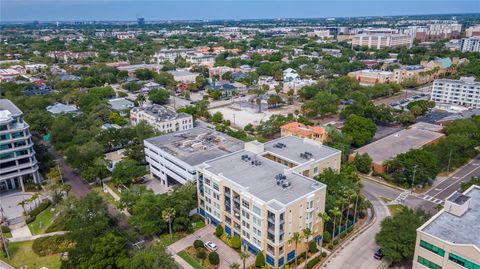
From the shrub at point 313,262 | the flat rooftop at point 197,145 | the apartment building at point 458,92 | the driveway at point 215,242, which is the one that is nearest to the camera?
the shrub at point 313,262

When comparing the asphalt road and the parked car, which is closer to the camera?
the asphalt road

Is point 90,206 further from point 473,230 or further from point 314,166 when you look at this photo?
point 473,230

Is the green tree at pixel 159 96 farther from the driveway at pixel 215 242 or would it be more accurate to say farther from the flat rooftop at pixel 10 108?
the driveway at pixel 215 242

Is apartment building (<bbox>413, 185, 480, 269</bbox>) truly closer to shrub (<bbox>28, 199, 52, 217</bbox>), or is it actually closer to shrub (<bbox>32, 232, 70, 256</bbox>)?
shrub (<bbox>32, 232, 70, 256</bbox>)

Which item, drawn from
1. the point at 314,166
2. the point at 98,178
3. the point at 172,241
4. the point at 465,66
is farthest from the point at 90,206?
the point at 465,66

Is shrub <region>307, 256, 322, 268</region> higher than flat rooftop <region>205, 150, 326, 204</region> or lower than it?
lower

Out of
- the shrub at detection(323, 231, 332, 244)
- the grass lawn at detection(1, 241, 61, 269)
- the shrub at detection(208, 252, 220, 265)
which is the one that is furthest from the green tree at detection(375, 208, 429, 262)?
the grass lawn at detection(1, 241, 61, 269)

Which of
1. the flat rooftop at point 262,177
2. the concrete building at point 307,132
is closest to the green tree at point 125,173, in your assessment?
the flat rooftop at point 262,177

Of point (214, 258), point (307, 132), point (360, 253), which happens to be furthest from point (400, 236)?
point (307, 132)
